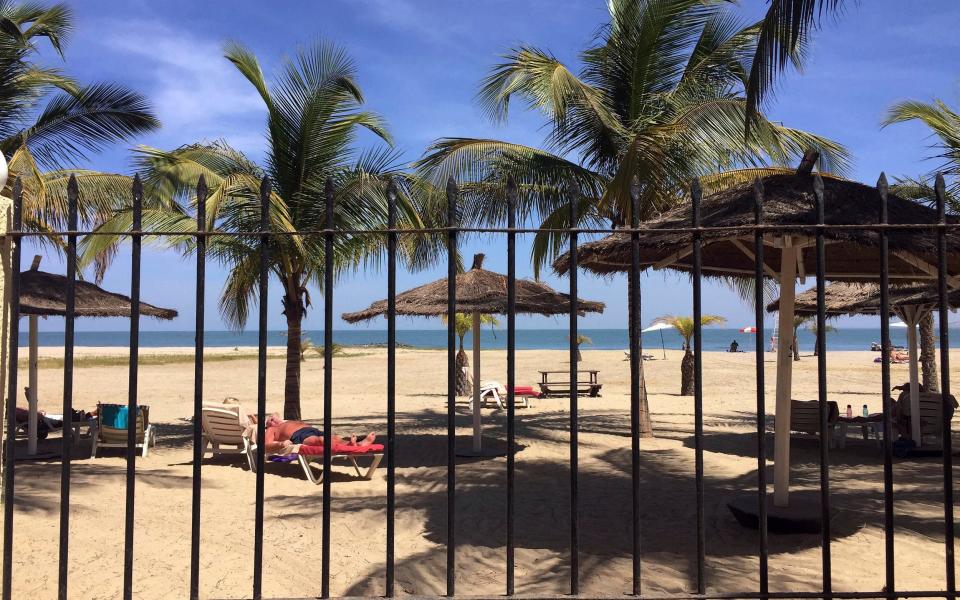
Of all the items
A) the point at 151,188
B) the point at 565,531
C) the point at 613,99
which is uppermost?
the point at 613,99

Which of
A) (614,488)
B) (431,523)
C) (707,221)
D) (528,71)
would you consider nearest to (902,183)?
(528,71)

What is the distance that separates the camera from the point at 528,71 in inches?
454

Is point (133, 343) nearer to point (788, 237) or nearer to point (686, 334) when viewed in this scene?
point (788, 237)

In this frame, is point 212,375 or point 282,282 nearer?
point 282,282

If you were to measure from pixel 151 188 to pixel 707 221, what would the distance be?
9895mm

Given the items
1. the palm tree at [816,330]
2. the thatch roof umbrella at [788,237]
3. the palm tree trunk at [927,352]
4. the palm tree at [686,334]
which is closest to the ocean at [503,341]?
the palm tree at [816,330]

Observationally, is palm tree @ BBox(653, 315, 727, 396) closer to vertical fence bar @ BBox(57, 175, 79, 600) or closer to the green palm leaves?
the green palm leaves

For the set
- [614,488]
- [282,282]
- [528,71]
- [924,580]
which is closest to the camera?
[924,580]

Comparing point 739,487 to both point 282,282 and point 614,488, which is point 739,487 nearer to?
point 614,488

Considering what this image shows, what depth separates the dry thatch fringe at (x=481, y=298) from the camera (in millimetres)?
9773

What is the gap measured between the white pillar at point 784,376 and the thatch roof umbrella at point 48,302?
8108 millimetres

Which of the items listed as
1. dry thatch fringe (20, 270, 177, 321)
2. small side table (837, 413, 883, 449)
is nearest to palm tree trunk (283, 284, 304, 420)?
dry thatch fringe (20, 270, 177, 321)

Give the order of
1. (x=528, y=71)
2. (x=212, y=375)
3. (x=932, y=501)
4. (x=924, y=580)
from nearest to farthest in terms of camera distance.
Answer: (x=924, y=580) < (x=932, y=501) < (x=528, y=71) < (x=212, y=375)

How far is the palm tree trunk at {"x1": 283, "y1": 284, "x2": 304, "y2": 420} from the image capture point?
40.6ft
